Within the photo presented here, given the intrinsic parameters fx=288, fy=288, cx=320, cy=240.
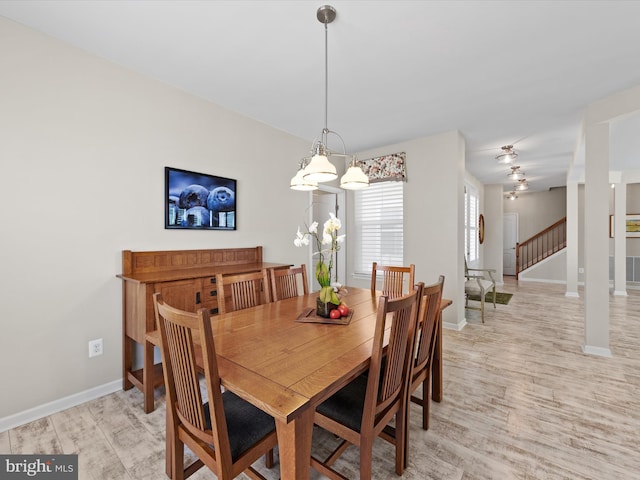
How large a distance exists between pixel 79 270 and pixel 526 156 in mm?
6275

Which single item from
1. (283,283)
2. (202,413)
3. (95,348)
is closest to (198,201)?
(283,283)

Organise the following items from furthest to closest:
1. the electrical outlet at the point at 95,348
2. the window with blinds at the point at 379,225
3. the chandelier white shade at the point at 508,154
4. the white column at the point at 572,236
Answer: the white column at the point at 572,236 → the window with blinds at the point at 379,225 → the chandelier white shade at the point at 508,154 → the electrical outlet at the point at 95,348

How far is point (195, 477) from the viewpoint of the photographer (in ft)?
5.06

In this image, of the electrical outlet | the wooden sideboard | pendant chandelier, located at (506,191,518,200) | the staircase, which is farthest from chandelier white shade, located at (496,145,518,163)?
the electrical outlet

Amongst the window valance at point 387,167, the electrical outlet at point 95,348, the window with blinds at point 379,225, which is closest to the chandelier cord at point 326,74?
the window valance at point 387,167

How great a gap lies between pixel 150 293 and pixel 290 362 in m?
1.44

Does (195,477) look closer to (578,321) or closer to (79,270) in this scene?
(79,270)

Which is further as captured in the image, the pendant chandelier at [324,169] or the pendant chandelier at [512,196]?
the pendant chandelier at [512,196]

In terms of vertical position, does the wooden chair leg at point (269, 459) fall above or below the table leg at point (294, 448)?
below

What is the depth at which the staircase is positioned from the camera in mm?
8125

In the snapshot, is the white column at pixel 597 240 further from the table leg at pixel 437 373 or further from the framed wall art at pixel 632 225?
the framed wall art at pixel 632 225

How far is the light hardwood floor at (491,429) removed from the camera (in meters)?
1.58

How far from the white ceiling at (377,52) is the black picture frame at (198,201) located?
0.83 meters

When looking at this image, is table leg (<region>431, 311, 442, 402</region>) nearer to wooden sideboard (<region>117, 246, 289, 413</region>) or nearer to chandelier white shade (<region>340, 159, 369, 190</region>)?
chandelier white shade (<region>340, 159, 369, 190</region>)
